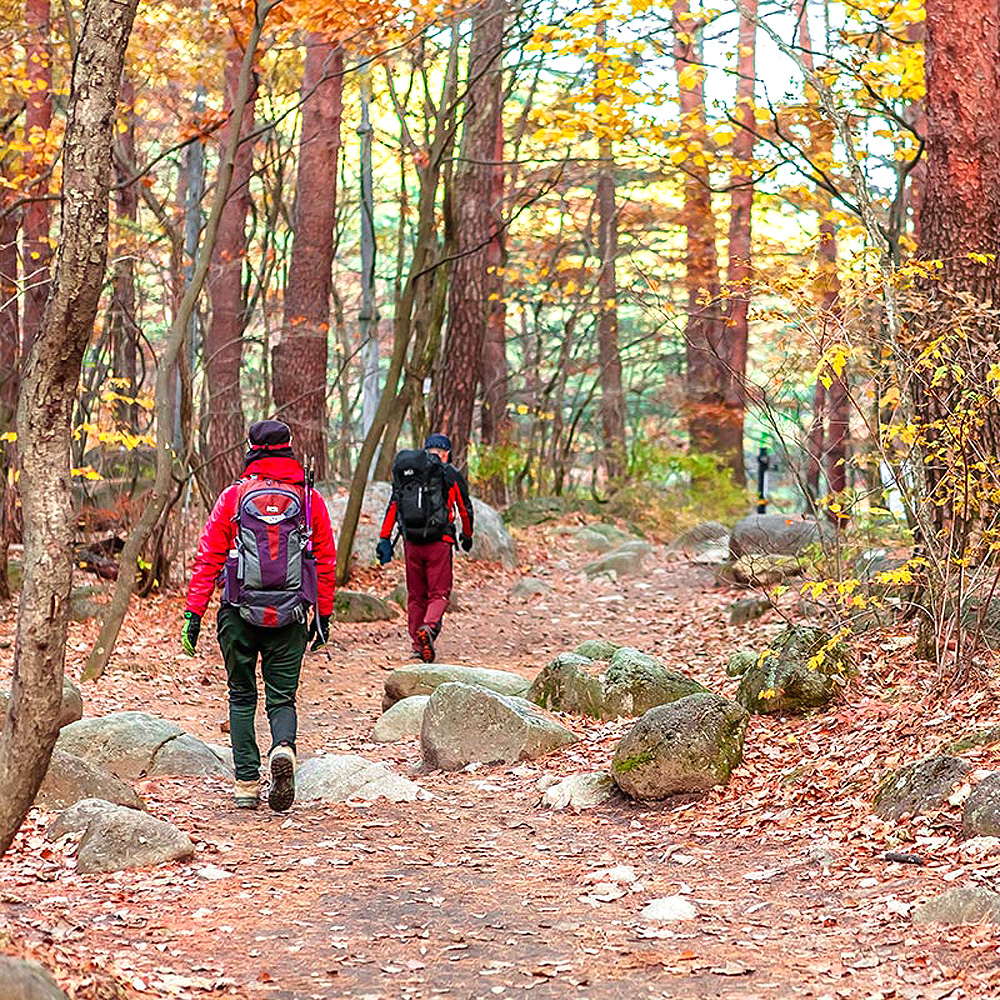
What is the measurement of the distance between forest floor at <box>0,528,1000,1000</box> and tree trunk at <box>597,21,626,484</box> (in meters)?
14.9

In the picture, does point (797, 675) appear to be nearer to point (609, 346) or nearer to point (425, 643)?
point (425, 643)

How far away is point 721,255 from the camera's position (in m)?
25.0

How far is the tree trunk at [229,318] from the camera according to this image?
16.9 metres

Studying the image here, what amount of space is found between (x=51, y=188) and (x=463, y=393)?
6220mm

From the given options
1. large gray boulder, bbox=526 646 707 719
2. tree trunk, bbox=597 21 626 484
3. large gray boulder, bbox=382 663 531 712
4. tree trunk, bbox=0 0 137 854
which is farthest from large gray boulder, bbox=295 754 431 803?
tree trunk, bbox=597 21 626 484

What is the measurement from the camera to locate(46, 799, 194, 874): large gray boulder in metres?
5.82

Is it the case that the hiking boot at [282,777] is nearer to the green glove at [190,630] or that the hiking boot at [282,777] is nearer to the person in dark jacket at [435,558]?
the green glove at [190,630]

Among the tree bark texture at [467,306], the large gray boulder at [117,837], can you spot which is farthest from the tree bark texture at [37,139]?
the large gray boulder at [117,837]

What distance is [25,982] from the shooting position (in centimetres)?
342

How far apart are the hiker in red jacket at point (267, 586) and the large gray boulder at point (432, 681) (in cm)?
263

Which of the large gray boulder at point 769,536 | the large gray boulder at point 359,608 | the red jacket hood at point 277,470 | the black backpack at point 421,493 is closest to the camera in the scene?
the red jacket hood at point 277,470

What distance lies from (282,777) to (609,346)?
18.2 m

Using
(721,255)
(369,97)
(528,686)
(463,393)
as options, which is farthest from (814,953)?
(721,255)

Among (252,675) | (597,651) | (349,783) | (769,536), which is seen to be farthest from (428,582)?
(769,536)
